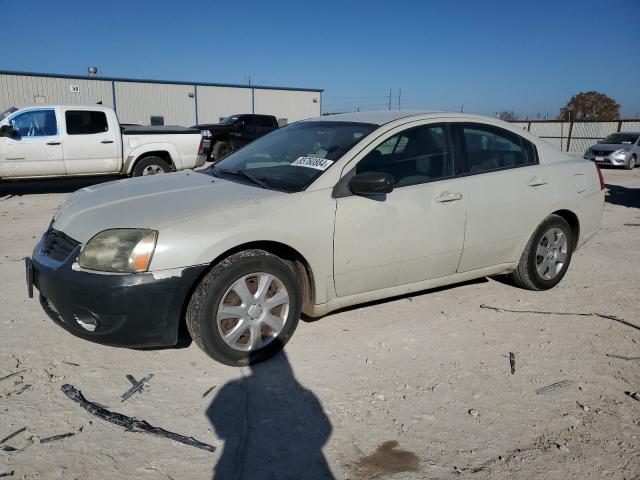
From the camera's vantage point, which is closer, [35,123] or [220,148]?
[35,123]

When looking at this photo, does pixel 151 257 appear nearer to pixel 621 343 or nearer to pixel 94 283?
pixel 94 283

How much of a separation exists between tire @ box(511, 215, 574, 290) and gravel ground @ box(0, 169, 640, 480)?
1.05 feet

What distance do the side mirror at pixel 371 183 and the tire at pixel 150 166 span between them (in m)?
8.31

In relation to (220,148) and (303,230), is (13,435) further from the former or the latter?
(220,148)

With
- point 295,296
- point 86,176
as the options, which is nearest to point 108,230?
point 295,296

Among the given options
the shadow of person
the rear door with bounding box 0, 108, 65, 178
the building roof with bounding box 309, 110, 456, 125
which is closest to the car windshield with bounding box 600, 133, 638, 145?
the building roof with bounding box 309, 110, 456, 125

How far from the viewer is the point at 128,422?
2.76 metres

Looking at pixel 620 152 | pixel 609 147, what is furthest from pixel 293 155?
pixel 609 147

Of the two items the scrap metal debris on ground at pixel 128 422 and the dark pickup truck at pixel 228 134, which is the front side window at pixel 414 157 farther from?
the dark pickup truck at pixel 228 134

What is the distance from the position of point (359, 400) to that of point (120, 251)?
1619mm

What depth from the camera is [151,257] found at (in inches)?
118

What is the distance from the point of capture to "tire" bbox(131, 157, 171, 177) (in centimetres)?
1093

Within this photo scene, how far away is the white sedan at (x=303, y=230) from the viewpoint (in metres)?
3.07

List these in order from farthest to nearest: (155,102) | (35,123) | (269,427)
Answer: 1. (155,102)
2. (35,123)
3. (269,427)
